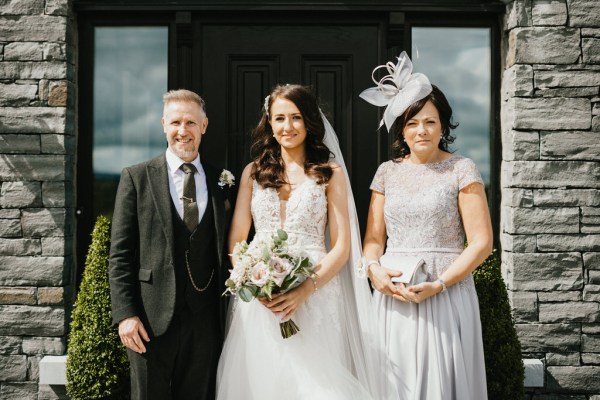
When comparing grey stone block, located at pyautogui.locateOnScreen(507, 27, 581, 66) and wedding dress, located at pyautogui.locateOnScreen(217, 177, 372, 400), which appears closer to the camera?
wedding dress, located at pyautogui.locateOnScreen(217, 177, 372, 400)

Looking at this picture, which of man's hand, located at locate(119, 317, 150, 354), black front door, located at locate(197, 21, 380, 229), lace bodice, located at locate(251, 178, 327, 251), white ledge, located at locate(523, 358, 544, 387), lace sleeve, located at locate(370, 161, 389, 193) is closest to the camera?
man's hand, located at locate(119, 317, 150, 354)

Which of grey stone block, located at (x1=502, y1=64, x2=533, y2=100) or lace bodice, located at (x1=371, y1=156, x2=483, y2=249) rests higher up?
grey stone block, located at (x1=502, y1=64, x2=533, y2=100)

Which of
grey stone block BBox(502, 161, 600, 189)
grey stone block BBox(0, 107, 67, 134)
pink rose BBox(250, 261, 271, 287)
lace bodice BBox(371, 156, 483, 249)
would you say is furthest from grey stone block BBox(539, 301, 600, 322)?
grey stone block BBox(0, 107, 67, 134)

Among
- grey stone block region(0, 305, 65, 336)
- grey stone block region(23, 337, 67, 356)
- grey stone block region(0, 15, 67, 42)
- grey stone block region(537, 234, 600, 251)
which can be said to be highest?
grey stone block region(0, 15, 67, 42)

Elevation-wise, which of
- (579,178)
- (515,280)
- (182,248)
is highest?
(579,178)

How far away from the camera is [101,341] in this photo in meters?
3.87

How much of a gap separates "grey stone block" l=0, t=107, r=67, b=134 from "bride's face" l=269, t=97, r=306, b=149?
1796mm

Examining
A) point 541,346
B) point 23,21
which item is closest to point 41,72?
point 23,21

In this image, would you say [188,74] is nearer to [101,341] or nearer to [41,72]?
[41,72]

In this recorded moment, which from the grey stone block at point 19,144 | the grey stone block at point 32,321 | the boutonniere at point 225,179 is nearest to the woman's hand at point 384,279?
the boutonniere at point 225,179

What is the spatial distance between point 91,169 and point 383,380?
9.03 feet

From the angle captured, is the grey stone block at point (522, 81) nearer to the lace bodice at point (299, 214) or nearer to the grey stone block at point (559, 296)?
the grey stone block at point (559, 296)

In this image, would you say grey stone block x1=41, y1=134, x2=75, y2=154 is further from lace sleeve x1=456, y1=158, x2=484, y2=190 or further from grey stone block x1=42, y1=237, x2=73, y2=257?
lace sleeve x1=456, y1=158, x2=484, y2=190

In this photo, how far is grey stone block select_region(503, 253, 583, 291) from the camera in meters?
4.30
